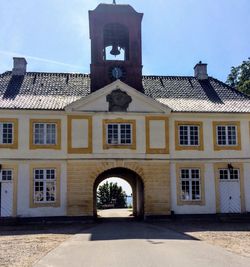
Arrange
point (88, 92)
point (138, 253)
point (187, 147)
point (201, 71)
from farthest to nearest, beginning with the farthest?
point (201, 71)
point (88, 92)
point (187, 147)
point (138, 253)

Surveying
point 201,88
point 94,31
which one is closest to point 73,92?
point 94,31

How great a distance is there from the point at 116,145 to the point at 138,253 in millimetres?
13706

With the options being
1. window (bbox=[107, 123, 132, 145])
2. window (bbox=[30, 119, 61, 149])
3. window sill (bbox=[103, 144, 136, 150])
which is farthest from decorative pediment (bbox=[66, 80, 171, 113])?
window sill (bbox=[103, 144, 136, 150])

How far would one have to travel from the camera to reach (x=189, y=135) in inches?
1068

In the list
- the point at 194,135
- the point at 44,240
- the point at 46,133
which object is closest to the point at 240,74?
the point at 194,135

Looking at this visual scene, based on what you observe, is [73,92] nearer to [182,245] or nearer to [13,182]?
[13,182]

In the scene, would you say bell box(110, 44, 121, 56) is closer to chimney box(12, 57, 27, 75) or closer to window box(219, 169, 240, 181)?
chimney box(12, 57, 27, 75)

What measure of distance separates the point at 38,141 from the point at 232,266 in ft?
56.4

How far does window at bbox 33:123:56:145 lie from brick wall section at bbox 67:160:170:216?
174 centimetres

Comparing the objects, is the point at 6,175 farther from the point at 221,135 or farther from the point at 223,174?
the point at 221,135

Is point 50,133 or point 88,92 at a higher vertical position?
point 88,92

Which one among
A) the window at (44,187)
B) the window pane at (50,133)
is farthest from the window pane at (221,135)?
the window at (44,187)

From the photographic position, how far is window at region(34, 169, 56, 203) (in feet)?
83.2

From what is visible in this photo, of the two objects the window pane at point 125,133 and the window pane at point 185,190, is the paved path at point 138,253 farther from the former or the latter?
the window pane at point 125,133
